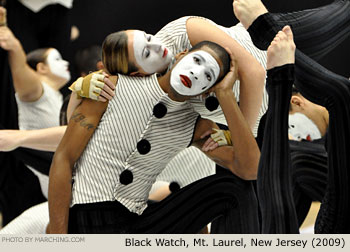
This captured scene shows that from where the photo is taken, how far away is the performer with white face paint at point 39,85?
68.8 inches

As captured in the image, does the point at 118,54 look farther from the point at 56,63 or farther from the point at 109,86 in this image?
Answer: the point at 56,63

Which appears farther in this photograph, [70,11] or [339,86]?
[70,11]

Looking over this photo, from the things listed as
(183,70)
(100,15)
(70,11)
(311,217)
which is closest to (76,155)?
(183,70)

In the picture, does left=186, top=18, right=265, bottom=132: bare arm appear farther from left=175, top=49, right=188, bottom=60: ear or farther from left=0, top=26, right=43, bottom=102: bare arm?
left=0, top=26, right=43, bottom=102: bare arm

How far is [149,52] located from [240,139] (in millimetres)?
248

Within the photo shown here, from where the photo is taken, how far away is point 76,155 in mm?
1202

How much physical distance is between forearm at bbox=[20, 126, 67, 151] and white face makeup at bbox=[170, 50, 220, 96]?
0.38 meters

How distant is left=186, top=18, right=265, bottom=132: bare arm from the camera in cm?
117

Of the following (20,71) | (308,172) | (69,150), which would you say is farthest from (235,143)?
(20,71)

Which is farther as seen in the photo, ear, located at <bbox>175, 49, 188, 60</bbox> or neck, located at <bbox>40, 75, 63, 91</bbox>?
neck, located at <bbox>40, 75, 63, 91</bbox>

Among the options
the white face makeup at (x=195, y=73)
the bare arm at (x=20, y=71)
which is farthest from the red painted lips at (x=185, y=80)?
the bare arm at (x=20, y=71)

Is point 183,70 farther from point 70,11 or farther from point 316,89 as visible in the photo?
point 70,11

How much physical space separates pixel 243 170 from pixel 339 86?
248mm

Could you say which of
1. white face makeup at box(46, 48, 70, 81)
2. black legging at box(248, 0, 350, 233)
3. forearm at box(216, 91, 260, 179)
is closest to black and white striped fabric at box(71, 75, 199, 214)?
forearm at box(216, 91, 260, 179)
